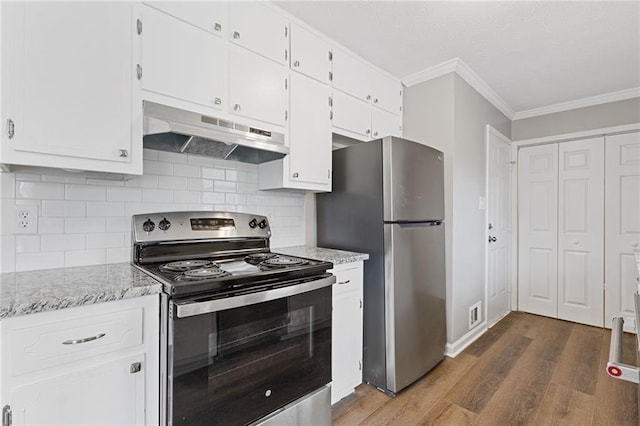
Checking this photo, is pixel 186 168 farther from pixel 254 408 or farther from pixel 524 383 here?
pixel 524 383

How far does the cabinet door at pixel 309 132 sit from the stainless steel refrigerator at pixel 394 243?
20cm

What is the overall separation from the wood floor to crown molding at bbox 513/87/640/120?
8.18 ft

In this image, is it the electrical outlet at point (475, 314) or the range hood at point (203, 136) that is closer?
the range hood at point (203, 136)

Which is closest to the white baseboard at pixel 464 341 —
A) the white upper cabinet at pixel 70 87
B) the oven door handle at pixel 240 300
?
the oven door handle at pixel 240 300

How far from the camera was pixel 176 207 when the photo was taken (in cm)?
185

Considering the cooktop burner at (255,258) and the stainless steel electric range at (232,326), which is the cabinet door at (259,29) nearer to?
the stainless steel electric range at (232,326)

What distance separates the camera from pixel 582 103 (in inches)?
138

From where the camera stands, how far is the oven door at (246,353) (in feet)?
3.90

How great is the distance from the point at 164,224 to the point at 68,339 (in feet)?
2.49

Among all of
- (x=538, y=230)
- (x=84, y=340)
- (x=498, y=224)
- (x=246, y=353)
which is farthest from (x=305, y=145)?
(x=538, y=230)

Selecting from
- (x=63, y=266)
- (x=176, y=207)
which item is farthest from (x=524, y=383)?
(x=63, y=266)

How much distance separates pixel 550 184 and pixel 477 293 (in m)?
1.77

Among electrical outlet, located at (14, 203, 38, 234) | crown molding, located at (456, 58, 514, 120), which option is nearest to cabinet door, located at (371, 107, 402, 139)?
crown molding, located at (456, 58, 514, 120)

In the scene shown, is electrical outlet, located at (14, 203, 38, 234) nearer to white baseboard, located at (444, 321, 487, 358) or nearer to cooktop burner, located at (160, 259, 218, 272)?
cooktop burner, located at (160, 259, 218, 272)
